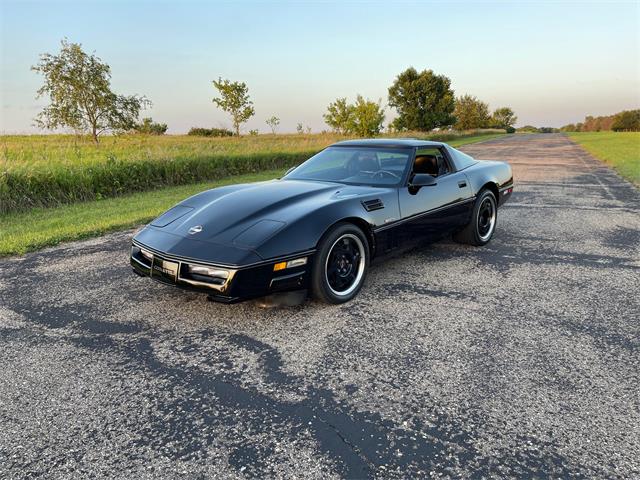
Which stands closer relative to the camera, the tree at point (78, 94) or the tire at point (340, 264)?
the tire at point (340, 264)

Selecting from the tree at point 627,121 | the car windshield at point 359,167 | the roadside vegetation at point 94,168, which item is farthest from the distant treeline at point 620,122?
the car windshield at point 359,167

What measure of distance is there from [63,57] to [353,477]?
84.3 feet

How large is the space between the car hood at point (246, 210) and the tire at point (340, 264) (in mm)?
287

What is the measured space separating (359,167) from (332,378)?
2.54m

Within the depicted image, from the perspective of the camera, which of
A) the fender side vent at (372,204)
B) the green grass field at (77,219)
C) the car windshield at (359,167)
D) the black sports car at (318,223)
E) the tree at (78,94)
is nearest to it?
the black sports car at (318,223)

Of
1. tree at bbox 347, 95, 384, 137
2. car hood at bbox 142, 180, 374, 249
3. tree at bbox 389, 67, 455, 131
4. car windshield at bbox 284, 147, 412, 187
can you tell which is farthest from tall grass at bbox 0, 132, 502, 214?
tree at bbox 389, 67, 455, 131

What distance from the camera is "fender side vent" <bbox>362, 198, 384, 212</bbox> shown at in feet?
12.2

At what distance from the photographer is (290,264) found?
3123 mm

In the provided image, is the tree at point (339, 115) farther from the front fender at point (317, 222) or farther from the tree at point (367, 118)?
the front fender at point (317, 222)

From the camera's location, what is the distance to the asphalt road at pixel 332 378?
6.28 feet

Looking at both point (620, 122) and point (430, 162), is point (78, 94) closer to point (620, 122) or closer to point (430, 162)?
point (430, 162)

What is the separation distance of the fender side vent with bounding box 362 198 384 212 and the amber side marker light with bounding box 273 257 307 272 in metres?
0.82

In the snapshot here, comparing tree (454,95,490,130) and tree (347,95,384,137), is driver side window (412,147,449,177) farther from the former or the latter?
tree (454,95,490,130)

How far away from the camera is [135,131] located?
79.1 ft
